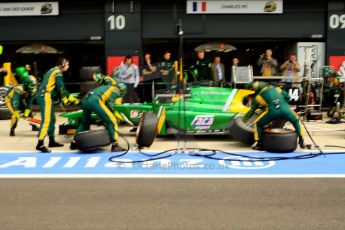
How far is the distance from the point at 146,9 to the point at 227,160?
998cm

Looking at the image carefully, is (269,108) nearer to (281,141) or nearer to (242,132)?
(281,141)

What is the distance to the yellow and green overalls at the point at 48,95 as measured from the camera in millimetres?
9133

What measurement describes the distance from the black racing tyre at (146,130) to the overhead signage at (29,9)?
31.0 ft

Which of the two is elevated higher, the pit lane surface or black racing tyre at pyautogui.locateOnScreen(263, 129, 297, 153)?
black racing tyre at pyautogui.locateOnScreen(263, 129, 297, 153)

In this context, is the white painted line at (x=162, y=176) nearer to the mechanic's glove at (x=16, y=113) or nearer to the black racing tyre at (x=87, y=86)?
the mechanic's glove at (x=16, y=113)

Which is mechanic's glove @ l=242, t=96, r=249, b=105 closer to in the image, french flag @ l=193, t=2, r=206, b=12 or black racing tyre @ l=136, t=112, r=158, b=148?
black racing tyre @ l=136, t=112, r=158, b=148

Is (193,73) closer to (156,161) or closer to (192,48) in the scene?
(192,48)

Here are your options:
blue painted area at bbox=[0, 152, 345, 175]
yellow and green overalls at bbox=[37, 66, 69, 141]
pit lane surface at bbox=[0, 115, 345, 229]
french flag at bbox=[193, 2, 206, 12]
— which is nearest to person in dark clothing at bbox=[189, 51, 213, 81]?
french flag at bbox=[193, 2, 206, 12]

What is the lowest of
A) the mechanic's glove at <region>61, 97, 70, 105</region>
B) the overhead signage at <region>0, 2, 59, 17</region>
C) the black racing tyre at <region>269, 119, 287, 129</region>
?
the black racing tyre at <region>269, 119, 287, 129</region>

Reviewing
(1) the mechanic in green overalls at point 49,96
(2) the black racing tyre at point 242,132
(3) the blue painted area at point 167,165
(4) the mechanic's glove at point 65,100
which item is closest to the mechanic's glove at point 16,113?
(1) the mechanic in green overalls at point 49,96

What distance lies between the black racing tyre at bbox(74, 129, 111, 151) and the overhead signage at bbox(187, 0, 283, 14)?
919 cm

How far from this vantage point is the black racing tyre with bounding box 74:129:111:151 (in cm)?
884
